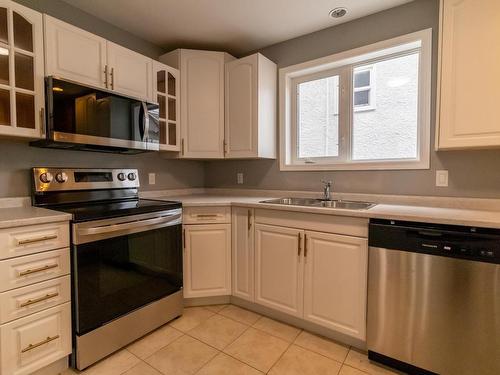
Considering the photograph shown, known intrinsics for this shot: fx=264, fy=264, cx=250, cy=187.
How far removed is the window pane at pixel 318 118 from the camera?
2.45 m

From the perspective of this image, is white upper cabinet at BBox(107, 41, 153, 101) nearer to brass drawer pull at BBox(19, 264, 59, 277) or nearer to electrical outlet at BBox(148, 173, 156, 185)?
electrical outlet at BBox(148, 173, 156, 185)

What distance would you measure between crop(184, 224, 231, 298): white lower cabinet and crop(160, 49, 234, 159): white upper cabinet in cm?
78

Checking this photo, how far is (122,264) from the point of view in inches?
66.6

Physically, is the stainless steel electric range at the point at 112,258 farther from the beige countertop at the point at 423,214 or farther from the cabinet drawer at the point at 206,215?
the beige countertop at the point at 423,214

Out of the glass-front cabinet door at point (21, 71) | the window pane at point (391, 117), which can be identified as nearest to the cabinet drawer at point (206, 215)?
the glass-front cabinet door at point (21, 71)

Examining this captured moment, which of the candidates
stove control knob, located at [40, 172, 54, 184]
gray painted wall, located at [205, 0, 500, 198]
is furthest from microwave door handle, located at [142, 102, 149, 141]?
gray painted wall, located at [205, 0, 500, 198]

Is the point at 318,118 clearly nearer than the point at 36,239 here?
No

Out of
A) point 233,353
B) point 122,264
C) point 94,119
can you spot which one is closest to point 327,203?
point 233,353

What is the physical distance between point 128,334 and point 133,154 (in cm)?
147

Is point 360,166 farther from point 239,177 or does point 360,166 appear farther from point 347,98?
point 239,177

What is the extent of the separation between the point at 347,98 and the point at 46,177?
2443 millimetres

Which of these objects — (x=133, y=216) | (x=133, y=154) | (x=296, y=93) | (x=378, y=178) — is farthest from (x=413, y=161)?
(x=133, y=154)

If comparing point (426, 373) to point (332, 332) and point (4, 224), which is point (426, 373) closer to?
point (332, 332)

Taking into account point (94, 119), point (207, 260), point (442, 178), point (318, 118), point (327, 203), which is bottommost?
point (207, 260)
